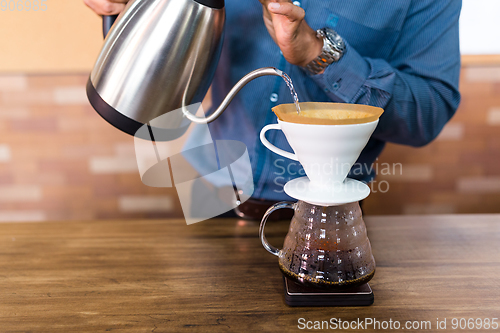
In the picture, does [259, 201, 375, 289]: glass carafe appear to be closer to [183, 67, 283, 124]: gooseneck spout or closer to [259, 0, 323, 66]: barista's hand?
[183, 67, 283, 124]: gooseneck spout

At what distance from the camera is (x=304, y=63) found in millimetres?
823

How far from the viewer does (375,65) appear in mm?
895

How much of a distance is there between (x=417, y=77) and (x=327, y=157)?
562 mm

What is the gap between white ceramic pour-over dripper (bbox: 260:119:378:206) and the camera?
530 millimetres

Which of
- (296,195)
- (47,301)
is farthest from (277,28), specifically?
(47,301)

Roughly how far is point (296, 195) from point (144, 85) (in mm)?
346

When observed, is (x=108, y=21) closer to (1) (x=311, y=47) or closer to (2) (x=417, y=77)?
(1) (x=311, y=47)

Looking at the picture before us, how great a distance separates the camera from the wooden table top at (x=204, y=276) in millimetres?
592

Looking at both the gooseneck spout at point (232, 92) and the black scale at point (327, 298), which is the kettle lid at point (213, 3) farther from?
the black scale at point (327, 298)

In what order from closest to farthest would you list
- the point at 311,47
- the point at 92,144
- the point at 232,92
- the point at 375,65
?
1. the point at 232,92
2. the point at 311,47
3. the point at 375,65
4. the point at 92,144

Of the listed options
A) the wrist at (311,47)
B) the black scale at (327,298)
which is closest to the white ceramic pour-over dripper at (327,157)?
the black scale at (327,298)

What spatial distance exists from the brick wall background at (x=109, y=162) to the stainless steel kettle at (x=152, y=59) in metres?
1.15

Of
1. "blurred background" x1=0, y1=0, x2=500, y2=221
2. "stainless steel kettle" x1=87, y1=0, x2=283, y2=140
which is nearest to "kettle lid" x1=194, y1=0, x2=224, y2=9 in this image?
"stainless steel kettle" x1=87, y1=0, x2=283, y2=140

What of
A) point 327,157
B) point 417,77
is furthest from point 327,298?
point 417,77
